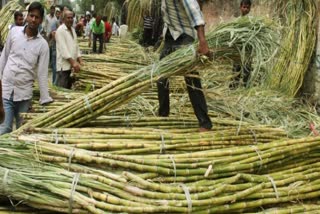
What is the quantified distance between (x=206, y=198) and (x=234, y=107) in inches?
72.0

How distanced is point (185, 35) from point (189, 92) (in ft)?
1.66

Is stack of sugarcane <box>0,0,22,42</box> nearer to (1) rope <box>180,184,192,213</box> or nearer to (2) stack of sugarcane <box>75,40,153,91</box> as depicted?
(2) stack of sugarcane <box>75,40,153,91</box>

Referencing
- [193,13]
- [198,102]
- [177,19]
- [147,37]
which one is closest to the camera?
[193,13]

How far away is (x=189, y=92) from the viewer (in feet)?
13.0

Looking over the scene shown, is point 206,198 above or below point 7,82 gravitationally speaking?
below

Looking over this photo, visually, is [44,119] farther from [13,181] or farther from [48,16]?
[48,16]

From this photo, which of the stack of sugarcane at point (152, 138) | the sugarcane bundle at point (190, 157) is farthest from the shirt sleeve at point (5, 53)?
the sugarcane bundle at point (190, 157)

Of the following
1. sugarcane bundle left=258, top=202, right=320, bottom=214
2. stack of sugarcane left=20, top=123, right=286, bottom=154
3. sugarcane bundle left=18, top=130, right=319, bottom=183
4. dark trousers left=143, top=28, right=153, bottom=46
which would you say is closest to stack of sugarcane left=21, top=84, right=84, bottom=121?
stack of sugarcane left=20, top=123, right=286, bottom=154

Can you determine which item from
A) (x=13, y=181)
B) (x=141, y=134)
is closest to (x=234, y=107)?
(x=141, y=134)

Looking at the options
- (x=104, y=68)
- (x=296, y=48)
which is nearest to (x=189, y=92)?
(x=296, y=48)

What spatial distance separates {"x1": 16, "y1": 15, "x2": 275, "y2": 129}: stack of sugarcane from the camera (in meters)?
3.67

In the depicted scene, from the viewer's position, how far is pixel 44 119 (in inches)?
146

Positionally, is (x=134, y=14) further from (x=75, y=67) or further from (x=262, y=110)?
(x=262, y=110)

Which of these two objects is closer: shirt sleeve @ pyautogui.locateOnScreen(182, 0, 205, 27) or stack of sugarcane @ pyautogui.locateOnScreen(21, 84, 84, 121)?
shirt sleeve @ pyautogui.locateOnScreen(182, 0, 205, 27)
